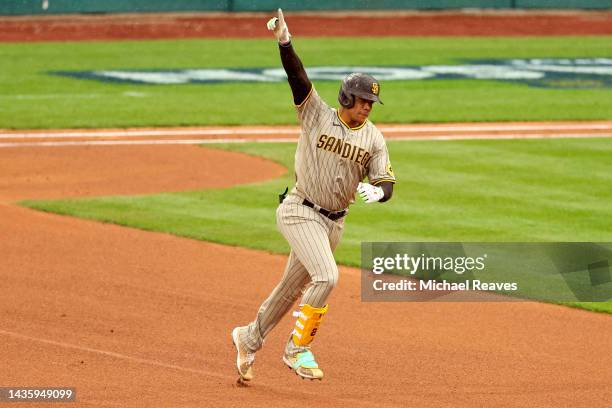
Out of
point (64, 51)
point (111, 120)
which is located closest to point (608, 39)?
point (64, 51)

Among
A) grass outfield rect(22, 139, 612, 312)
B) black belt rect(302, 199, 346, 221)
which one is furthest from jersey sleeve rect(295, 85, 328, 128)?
grass outfield rect(22, 139, 612, 312)

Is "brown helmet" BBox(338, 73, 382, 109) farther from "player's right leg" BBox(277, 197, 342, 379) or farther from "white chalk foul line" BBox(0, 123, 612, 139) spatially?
"white chalk foul line" BBox(0, 123, 612, 139)

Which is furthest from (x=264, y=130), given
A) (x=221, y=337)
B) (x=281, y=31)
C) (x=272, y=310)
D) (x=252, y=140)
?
(x=281, y=31)

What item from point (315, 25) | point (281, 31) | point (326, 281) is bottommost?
point (326, 281)

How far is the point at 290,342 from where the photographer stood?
8.07 metres

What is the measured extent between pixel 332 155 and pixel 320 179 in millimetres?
172

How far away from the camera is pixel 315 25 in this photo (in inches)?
1442

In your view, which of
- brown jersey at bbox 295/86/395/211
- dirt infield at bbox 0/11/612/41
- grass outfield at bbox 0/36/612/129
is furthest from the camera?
dirt infield at bbox 0/11/612/41

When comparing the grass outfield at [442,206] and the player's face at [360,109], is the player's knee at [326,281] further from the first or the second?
the grass outfield at [442,206]

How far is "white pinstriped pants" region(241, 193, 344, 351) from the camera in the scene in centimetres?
785

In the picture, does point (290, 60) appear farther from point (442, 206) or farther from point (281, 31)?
point (442, 206)

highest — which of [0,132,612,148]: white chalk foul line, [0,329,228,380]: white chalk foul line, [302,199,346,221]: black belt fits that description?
[0,132,612,148]: white chalk foul line

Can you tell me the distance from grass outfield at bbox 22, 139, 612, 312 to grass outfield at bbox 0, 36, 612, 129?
4.52m

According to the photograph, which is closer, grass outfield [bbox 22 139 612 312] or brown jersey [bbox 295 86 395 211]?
brown jersey [bbox 295 86 395 211]
